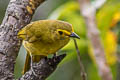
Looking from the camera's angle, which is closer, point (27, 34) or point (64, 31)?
point (64, 31)

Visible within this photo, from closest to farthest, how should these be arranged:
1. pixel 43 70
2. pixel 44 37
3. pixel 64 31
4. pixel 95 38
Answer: pixel 43 70 → pixel 64 31 → pixel 44 37 → pixel 95 38

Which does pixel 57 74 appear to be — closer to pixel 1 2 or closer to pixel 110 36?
pixel 1 2

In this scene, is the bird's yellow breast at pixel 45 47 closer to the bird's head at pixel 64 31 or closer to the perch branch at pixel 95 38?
the bird's head at pixel 64 31

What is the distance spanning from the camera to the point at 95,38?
2.45m

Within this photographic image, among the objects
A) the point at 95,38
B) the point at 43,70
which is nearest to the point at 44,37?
the point at 95,38

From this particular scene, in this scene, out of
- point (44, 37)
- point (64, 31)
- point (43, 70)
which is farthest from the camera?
point (44, 37)

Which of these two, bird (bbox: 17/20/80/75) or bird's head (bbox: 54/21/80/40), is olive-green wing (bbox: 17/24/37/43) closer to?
bird (bbox: 17/20/80/75)

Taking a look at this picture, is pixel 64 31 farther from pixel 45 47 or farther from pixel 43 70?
pixel 43 70

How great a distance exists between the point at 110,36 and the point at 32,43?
744 mm

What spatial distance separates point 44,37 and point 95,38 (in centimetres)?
39

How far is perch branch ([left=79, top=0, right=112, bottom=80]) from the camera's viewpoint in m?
2.39

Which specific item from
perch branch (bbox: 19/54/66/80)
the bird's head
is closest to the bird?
the bird's head

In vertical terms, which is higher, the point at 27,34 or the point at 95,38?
the point at 27,34

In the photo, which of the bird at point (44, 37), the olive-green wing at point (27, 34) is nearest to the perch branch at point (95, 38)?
the bird at point (44, 37)
